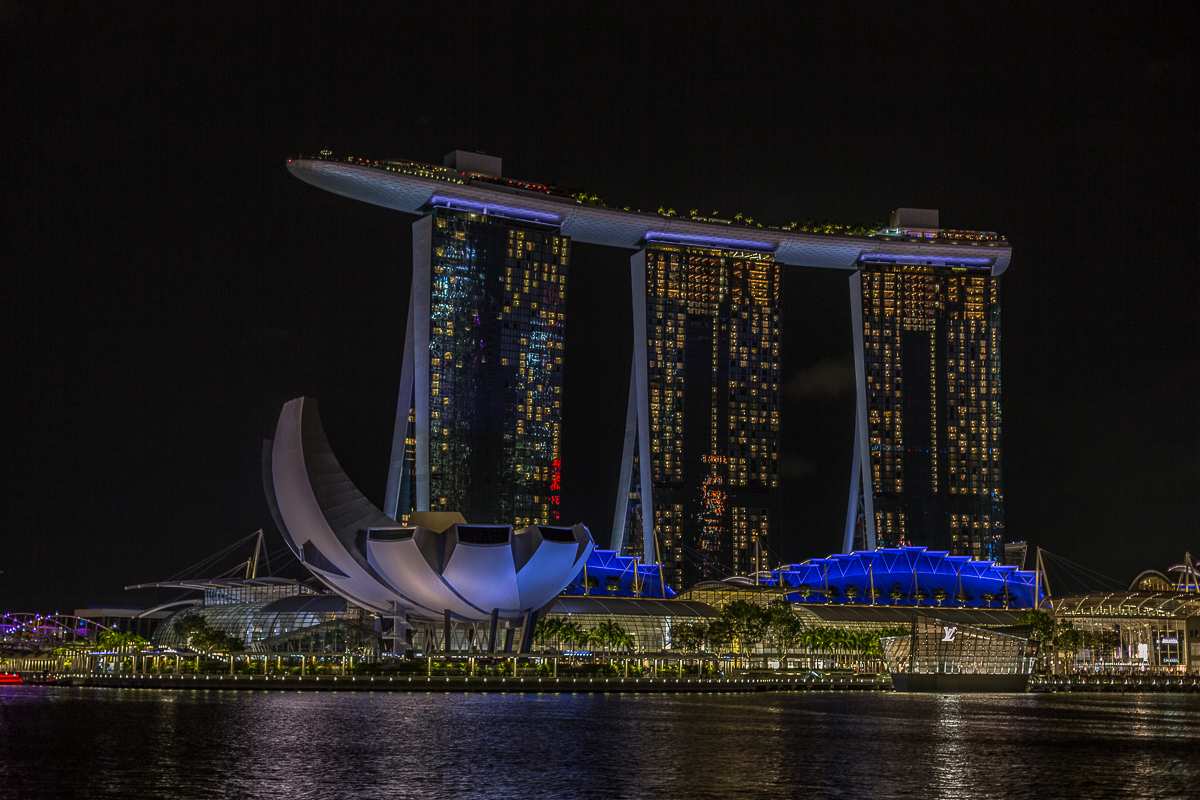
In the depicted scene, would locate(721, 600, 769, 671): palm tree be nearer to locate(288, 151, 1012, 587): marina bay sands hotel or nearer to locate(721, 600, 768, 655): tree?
locate(721, 600, 768, 655): tree

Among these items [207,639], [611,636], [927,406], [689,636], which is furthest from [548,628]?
[927,406]

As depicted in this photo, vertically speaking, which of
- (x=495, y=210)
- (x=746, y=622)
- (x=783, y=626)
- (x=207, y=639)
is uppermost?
(x=495, y=210)

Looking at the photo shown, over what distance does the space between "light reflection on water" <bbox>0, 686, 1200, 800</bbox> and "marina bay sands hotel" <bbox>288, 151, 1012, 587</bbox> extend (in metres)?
76.9

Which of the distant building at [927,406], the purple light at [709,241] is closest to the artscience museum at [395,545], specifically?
the purple light at [709,241]

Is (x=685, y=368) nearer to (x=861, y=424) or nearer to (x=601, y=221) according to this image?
(x=601, y=221)

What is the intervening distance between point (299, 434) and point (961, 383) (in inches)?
4290

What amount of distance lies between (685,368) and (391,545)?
83.4 metres

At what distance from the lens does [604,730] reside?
55.6 meters

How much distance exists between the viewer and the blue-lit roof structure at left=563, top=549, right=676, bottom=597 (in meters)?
157

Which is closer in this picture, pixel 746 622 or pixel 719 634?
pixel 719 634

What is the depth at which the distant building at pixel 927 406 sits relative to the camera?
173m

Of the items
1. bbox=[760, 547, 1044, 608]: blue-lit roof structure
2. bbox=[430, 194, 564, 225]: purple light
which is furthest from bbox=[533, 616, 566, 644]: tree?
bbox=[430, 194, 564, 225]: purple light

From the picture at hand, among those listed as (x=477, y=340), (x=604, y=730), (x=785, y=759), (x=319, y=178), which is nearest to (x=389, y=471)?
(x=477, y=340)

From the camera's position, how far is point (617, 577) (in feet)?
528
